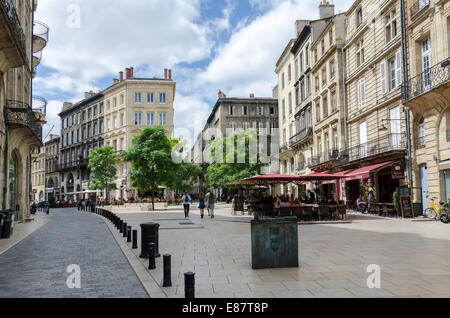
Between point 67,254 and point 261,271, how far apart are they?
510 centimetres

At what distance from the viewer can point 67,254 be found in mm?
9555

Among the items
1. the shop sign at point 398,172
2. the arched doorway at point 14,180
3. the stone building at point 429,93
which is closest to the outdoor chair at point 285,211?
the shop sign at point 398,172

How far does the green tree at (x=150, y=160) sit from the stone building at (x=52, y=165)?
3907cm

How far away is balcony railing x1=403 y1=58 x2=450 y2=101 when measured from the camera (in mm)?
16609

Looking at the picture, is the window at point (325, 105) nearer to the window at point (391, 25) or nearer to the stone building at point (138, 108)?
the window at point (391, 25)

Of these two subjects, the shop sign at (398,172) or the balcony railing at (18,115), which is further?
the shop sign at (398,172)

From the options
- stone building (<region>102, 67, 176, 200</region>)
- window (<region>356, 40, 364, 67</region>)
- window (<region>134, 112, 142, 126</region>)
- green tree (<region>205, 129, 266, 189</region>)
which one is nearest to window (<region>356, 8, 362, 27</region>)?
window (<region>356, 40, 364, 67</region>)

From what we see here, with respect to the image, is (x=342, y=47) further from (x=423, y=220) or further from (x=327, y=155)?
(x=423, y=220)

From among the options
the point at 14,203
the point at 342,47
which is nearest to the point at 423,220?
the point at 342,47

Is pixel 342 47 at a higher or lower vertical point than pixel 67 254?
higher

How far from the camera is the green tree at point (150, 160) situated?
34.4 meters

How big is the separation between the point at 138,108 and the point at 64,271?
159ft

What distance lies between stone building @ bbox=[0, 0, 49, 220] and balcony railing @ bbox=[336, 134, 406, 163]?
17.9 meters

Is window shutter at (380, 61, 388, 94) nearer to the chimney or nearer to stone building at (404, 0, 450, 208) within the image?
stone building at (404, 0, 450, 208)
